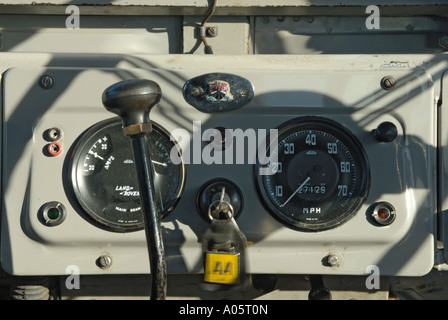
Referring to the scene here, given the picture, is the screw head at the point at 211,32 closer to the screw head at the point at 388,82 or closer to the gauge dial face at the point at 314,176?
the gauge dial face at the point at 314,176

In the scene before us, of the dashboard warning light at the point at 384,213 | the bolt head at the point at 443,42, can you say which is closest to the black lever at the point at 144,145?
the dashboard warning light at the point at 384,213

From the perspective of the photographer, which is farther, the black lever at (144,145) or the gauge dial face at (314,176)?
the gauge dial face at (314,176)

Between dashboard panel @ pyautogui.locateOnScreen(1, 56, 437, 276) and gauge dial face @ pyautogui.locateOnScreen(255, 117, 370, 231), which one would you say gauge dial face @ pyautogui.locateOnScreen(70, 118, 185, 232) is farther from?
gauge dial face @ pyautogui.locateOnScreen(255, 117, 370, 231)

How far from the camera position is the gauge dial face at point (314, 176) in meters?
1.88

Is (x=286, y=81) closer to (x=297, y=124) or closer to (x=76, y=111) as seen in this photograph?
(x=297, y=124)

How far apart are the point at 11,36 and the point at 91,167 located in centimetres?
64

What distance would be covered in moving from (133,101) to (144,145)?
120 mm

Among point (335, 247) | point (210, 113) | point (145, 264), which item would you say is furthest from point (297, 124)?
point (145, 264)

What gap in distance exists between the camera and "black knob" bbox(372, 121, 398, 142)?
6.15 feet

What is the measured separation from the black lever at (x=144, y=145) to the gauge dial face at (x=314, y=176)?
425 millimetres

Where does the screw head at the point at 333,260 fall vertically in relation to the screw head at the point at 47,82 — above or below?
below

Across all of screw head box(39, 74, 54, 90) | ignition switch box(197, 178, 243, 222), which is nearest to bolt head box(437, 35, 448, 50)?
ignition switch box(197, 178, 243, 222)

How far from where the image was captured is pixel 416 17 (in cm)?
219

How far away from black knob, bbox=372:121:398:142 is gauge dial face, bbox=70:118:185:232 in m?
0.62
